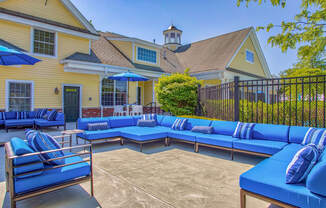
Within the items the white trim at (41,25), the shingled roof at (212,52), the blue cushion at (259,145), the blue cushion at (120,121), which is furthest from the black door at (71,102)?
the blue cushion at (259,145)

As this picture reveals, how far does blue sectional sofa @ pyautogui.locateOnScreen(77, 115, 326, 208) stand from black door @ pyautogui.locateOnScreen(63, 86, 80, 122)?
5.52m

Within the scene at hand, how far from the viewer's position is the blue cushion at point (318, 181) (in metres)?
2.16

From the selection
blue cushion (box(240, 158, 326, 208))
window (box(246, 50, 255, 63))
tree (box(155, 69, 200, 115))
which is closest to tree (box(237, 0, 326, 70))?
blue cushion (box(240, 158, 326, 208))

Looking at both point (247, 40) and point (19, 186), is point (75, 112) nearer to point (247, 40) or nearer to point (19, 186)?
point (19, 186)

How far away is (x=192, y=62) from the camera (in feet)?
59.4

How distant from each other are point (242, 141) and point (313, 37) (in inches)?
122

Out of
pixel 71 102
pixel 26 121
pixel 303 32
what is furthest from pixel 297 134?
pixel 71 102

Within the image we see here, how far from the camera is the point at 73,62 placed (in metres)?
10.9

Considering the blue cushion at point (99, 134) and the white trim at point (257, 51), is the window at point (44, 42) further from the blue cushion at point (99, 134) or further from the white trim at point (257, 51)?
the white trim at point (257, 51)

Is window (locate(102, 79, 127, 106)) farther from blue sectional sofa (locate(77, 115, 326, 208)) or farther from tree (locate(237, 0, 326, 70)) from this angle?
tree (locate(237, 0, 326, 70))

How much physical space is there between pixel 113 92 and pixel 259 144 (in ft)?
34.8

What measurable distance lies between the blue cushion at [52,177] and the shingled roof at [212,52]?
13.2m

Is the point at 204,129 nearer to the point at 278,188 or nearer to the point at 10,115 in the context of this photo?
the point at 278,188

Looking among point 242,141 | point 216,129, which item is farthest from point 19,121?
point 242,141
